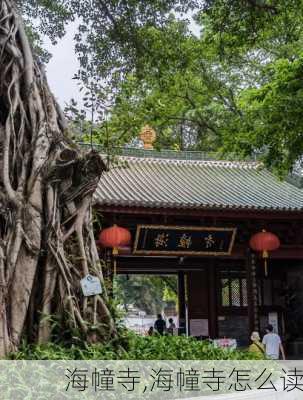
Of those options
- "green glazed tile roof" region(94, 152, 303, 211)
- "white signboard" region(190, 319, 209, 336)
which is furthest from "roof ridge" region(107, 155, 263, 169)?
"white signboard" region(190, 319, 209, 336)

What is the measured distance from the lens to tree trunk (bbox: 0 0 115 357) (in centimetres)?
376

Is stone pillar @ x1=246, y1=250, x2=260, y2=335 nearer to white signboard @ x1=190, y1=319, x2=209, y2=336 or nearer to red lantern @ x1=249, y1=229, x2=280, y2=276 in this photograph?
red lantern @ x1=249, y1=229, x2=280, y2=276

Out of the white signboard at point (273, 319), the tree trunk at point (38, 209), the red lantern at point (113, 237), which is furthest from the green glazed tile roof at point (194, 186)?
the tree trunk at point (38, 209)

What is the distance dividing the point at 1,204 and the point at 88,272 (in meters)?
0.76

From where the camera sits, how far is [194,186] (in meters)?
12.0

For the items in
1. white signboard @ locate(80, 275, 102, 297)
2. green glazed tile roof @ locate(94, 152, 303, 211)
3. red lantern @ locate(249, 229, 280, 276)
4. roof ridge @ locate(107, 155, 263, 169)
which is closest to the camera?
white signboard @ locate(80, 275, 102, 297)

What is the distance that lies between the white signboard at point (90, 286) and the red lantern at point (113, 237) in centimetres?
542

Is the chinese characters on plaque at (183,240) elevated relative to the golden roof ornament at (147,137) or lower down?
lower down

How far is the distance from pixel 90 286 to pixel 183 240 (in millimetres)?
6573

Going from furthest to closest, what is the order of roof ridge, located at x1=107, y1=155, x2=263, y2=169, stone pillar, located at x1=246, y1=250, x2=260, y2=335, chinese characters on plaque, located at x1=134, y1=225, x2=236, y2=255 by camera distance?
roof ridge, located at x1=107, y1=155, x2=263, y2=169
stone pillar, located at x1=246, y1=250, x2=260, y2=335
chinese characters on plaque, located at x1=134, y1=225, x2=236, y2=255

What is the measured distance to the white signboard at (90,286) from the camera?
12.7ft

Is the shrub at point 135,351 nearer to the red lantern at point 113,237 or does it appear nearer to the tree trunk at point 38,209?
the tree trunk at point 38,209

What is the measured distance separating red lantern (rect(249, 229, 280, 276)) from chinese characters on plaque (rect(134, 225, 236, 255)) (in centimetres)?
40

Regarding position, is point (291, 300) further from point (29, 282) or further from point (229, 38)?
point (29, 282)
